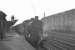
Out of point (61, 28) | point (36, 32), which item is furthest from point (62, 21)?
point (36, 32)

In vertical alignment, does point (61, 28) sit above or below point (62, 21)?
below

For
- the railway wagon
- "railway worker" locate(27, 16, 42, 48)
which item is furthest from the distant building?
"railway worker" locate(27, 16, 42, 48)

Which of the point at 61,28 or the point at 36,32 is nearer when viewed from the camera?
the point at 36,32

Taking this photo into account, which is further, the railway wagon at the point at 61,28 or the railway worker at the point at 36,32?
the railway worker at the point at 36,32

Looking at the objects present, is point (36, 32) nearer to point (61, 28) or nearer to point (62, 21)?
point (61, 28)

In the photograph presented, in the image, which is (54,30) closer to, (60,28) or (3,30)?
(60,28)

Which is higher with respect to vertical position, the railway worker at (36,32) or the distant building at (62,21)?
the distant building at (62,21)

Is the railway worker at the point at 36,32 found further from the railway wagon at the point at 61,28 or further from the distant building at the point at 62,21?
the distant building at the point at 62,21

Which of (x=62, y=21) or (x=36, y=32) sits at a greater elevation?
(x=62, y=21)

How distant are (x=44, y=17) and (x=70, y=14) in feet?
15.9

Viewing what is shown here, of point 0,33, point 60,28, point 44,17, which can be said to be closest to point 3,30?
point 0,33

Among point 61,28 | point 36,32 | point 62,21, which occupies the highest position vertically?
point 62,21

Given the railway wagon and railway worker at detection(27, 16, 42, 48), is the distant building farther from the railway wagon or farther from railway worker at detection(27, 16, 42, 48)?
railway worker at detection(27, 16, 42, 48)

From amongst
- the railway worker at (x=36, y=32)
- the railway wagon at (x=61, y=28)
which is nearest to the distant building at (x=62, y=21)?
the railway wagon at (x=61, y=28)
